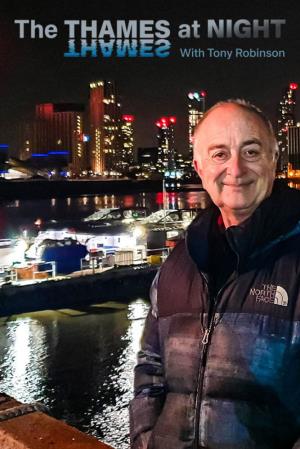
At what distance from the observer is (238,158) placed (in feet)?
4.99

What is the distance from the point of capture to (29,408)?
8.43 ft

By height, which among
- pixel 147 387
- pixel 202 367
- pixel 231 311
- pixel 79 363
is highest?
pixel 231 311

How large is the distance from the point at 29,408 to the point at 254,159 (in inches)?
65.0

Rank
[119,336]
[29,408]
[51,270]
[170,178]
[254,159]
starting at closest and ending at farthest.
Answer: [254,159] < [29,408] < [119,336] < [51,270] < [170,178]

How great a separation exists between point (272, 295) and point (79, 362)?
982 centimetres

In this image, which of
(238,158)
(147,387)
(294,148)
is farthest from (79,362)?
(294,148)

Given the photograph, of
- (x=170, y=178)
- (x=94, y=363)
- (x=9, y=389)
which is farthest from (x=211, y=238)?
(x=170, y=178)

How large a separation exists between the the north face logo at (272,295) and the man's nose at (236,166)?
302 millimetres

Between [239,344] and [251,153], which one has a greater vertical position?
[251,153]

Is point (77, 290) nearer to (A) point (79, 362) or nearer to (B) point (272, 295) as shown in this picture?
(A) point (79, 362)

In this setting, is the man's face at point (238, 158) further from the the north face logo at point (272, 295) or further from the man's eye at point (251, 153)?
the the north face logo at point (272, 295)

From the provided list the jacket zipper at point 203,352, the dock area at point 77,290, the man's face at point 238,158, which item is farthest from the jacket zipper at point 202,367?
the dock area at point 77,290

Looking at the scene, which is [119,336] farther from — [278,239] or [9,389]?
[278,239]

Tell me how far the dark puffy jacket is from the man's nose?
11cm
